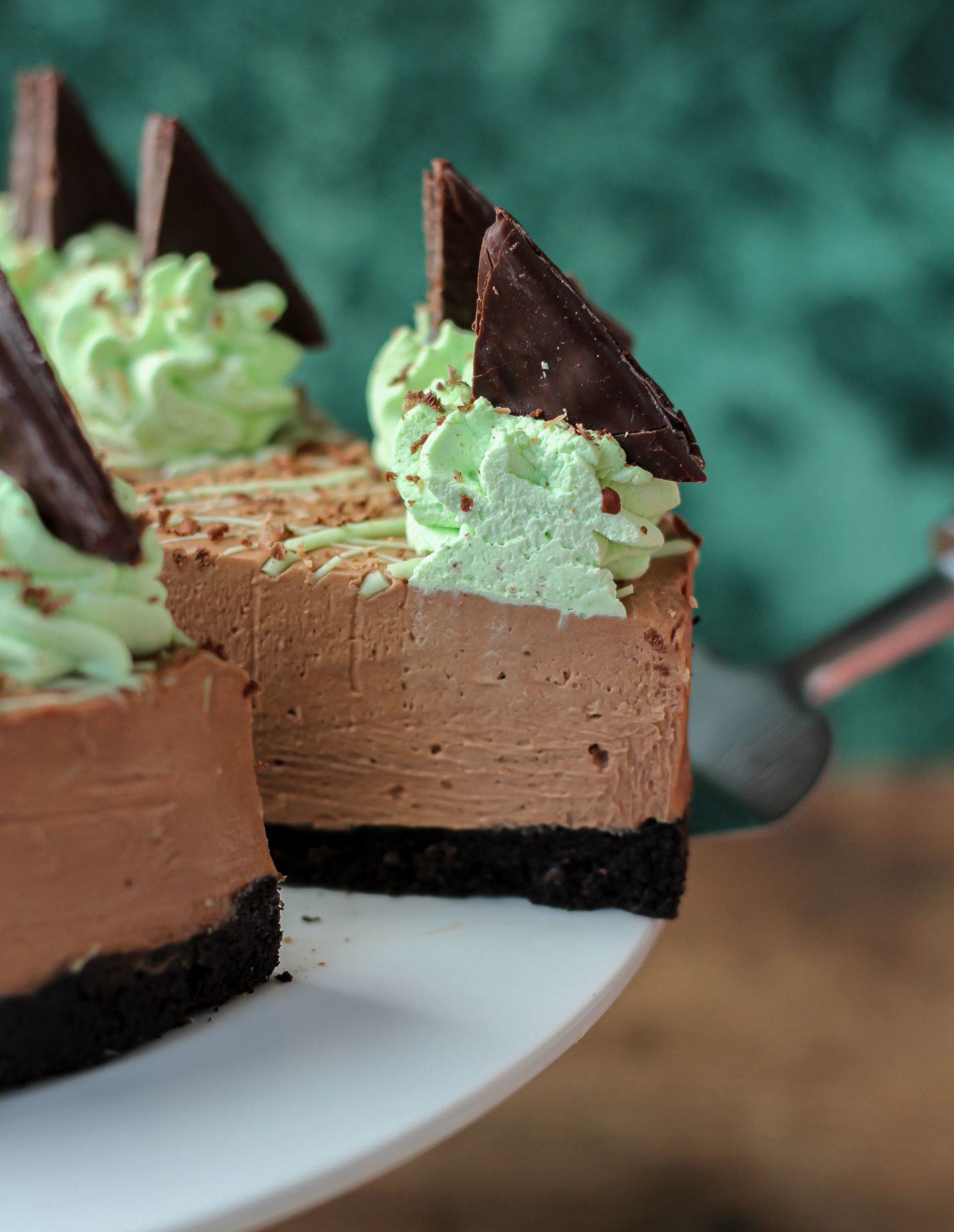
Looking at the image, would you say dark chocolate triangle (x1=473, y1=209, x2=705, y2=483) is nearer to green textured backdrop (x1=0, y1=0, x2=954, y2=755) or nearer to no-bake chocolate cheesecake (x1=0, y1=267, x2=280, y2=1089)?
no-bake chocolate cheesecake (x1=0, y1=267, x2=280, y2=1089)

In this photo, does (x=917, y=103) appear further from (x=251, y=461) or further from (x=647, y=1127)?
(x=647, y=1127)

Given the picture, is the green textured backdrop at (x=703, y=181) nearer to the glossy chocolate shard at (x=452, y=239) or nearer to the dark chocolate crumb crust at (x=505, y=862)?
the glossy chocolate shard at (x=452, y=239)

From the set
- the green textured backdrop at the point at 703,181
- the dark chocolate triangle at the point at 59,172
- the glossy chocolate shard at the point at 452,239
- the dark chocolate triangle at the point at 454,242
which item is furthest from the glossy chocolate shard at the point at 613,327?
the green textured backdrop at the point at 703,181

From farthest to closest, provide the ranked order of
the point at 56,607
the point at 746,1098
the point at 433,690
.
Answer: the point at 746,1098 → the point at 433,690 → the point at 56,607

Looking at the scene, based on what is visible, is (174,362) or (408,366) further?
(174,362)

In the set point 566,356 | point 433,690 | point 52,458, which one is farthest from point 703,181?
point 52,458

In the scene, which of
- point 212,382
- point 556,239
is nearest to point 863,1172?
point 212,382

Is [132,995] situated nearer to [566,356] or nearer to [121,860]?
[121,860]
